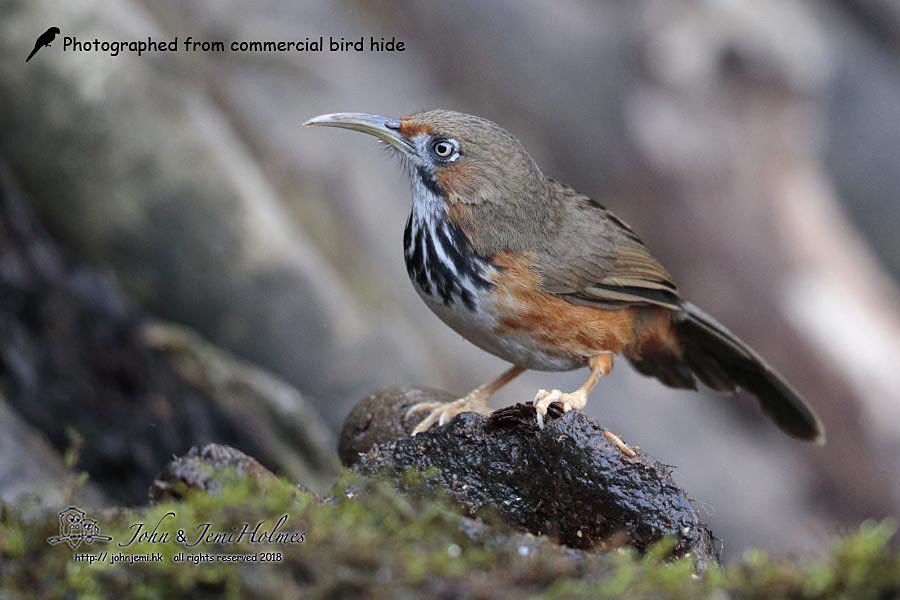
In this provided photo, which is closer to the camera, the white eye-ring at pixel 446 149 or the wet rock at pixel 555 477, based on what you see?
the wet rock at pixel 555 477

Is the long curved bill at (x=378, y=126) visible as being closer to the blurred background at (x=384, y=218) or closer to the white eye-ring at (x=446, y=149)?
the white eye-ring at (x=446, y=149)

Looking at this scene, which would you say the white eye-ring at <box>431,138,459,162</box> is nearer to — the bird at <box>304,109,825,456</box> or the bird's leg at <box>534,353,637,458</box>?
the bird at <box>304,109,825,456</box>

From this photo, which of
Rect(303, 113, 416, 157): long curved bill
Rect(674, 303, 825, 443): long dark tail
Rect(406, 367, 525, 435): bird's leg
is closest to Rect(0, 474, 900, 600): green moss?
Rect(406, 367, 525, 435): bird's leg

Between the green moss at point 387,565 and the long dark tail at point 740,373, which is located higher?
the long dark tail at point 740,373

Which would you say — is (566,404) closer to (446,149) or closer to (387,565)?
(446,149)

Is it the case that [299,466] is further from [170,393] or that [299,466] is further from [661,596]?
[661,596]

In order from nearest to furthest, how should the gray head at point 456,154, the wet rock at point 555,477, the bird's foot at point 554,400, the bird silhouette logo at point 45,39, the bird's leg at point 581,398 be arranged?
the wet rock at point 555,477, the bird's leg at point 581,398, the bird's foot at point 554,400, the gray head at point 456,154, the bird silhouette logo at point 45,39

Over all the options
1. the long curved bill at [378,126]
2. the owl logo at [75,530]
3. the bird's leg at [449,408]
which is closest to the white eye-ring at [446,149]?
the long curved bill at [378,126]

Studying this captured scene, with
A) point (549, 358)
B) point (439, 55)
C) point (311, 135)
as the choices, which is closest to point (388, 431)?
point (549, 358)
